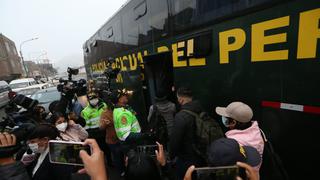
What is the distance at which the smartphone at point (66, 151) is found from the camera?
142 cm

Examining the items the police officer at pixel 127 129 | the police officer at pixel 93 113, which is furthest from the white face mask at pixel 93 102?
the police officer at pixel 127 129

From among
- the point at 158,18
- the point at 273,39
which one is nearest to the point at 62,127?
the point at 273,39

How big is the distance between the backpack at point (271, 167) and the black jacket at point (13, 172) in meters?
1.86

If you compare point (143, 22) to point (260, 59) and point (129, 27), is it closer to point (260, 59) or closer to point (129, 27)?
point (129, 27)

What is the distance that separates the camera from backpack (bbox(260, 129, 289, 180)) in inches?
71.2

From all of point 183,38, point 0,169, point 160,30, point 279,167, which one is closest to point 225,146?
point 279,167

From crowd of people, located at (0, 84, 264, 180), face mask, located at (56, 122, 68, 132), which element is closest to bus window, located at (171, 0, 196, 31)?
crowd of people, located at (0, 84, 264, 180)

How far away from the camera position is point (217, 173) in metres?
1.21

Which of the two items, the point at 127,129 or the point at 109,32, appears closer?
the point at 127,129

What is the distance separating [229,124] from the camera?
6.98 feet

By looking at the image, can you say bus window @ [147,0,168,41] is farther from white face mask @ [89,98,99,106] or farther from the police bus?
white face mask @ [89,98,99,106]

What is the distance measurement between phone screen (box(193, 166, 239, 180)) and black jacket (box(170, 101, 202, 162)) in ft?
3.78

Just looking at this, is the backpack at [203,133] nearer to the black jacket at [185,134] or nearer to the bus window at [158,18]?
the black jacket at [185,134]

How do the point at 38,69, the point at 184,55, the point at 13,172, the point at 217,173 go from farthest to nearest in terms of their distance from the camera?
the point at 38,69
the point at 184,55
the point at 13,172
the point at 217,173
